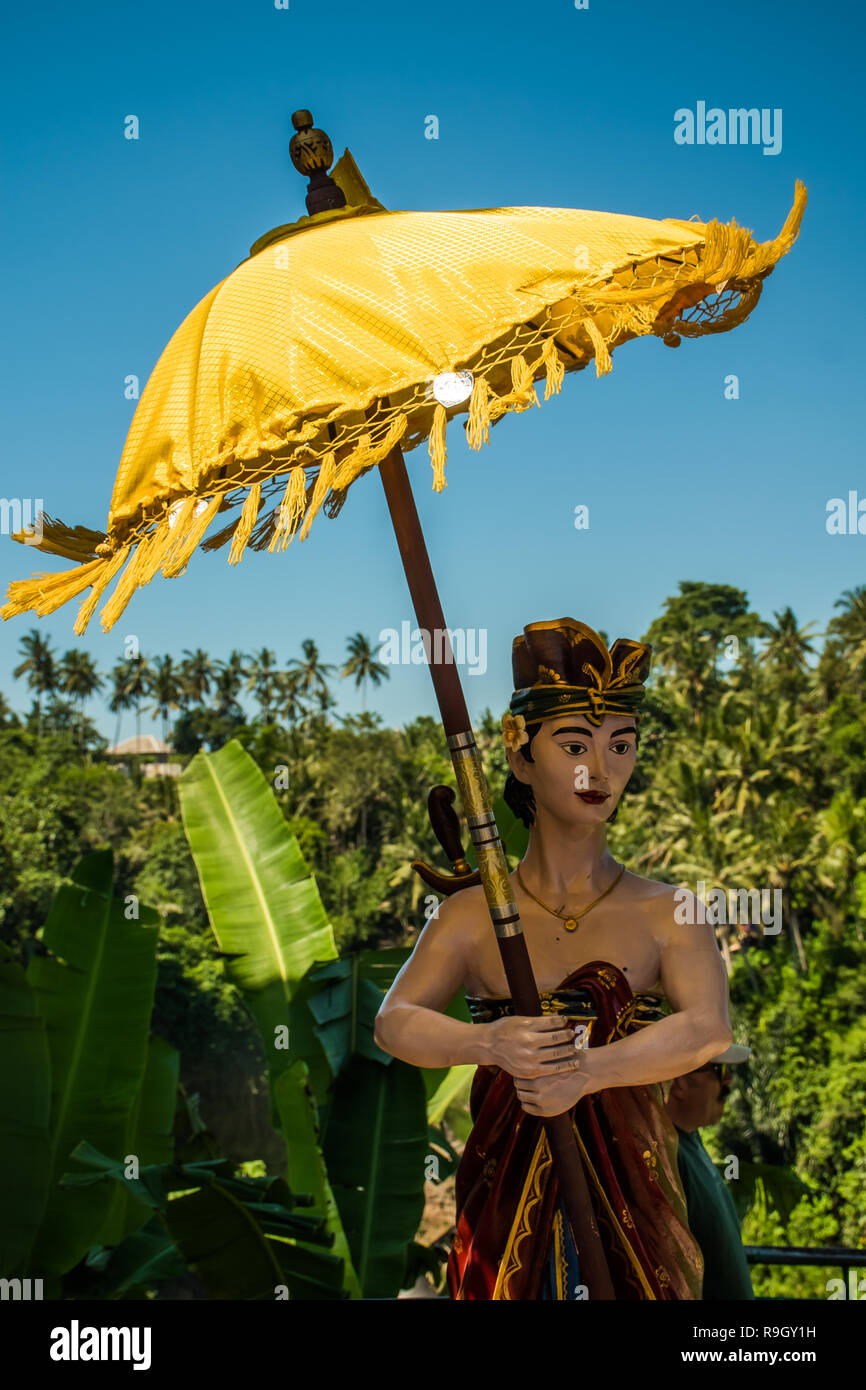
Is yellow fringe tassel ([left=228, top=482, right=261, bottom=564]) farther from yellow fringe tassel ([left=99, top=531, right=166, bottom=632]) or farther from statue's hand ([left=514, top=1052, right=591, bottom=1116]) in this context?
statue's hand ([left=514, top=1052, right=591, bottom=1116])

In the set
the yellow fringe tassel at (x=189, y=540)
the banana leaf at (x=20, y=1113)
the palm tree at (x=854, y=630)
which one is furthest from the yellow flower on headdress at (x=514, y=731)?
the palm tree at (x=854, y=630)

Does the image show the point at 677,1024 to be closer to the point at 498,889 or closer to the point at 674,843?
the point at 498,889

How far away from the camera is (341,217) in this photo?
8.77 feet

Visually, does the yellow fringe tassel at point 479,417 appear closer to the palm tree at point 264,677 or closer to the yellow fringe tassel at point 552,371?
the yellow fringe tassel at point 552,371

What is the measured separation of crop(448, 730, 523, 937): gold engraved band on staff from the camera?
8.29 ft

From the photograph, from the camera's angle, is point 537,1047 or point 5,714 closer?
point 537,1047

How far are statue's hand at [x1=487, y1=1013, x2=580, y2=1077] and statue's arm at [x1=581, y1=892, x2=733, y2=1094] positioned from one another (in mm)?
93

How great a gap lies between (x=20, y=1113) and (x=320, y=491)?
153 inches

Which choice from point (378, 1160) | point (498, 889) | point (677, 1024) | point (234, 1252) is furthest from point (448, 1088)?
point (498, 889)

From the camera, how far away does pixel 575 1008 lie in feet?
8.68

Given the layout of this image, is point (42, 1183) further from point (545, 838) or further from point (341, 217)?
point (341, 217)

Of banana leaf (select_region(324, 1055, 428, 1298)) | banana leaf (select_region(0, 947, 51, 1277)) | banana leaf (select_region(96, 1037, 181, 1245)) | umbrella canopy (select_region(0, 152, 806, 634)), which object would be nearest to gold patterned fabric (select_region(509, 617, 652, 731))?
umbrella canopy (select_region(0, 152, 806, 634))

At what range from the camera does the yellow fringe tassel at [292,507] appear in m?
2.22
